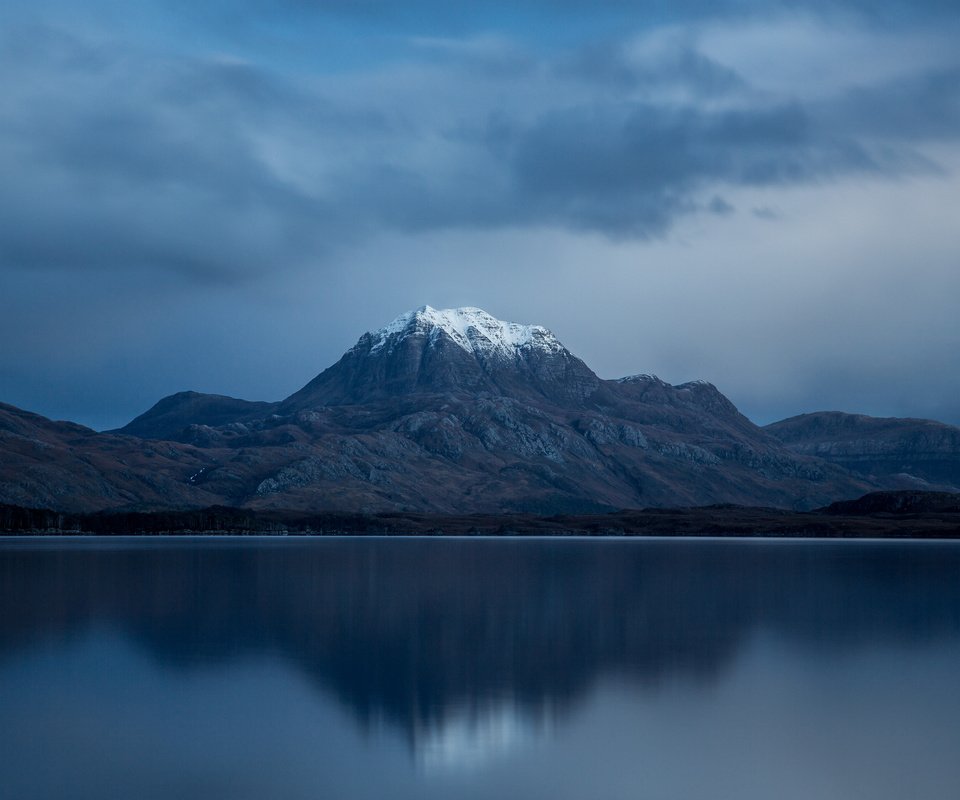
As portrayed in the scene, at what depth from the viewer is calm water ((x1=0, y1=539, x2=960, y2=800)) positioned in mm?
24391

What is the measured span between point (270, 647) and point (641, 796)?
2405 cm

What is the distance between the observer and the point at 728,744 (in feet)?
92.0

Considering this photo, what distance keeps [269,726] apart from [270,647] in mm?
14737

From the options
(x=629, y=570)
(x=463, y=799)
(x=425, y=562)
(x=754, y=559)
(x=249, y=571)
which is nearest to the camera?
(x=463, y=799)

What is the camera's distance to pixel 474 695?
3353 centimetres

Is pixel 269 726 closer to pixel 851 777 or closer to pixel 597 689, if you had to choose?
pixel 597 689

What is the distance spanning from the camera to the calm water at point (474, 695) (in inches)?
960

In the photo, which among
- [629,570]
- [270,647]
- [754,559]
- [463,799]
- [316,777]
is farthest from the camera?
[754,559]

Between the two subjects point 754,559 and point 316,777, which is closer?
point 316,777

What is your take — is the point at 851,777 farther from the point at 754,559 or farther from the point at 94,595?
the point at 754,559

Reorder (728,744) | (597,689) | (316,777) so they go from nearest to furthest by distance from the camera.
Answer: (316,777), (728,744), (597,689)

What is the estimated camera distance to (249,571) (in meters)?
92.4

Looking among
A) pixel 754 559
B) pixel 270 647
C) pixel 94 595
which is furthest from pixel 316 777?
pixel 754 559

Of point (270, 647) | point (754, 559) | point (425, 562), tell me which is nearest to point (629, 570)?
point (425, 562)
